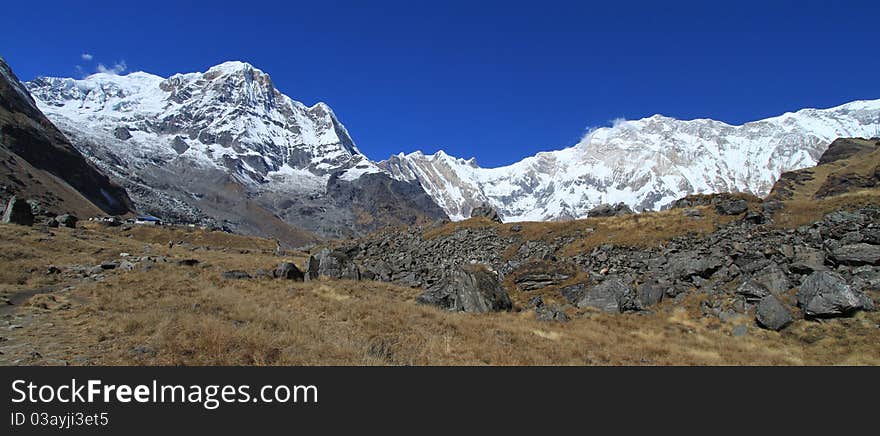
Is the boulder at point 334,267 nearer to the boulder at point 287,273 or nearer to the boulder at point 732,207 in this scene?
the boulder at point 287,273

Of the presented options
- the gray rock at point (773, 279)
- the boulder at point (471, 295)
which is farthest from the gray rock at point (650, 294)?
the boulder at point (471, 295)

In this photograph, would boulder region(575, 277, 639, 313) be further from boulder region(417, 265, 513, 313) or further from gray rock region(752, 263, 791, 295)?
gray rock region(752, 263, 791, 295)

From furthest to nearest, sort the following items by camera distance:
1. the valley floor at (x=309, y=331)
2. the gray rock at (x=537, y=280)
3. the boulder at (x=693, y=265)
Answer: the gray rock at (x=537, y=280), the boulder at (x=693, y=265), the valley floor at (x=309, y=331)

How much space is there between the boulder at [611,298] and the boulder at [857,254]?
34.0 ft

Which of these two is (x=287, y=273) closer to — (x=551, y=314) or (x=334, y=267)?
(x=334, y=267)

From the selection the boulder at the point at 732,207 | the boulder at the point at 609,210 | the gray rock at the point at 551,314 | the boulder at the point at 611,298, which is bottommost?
the gray rock at the point at 551,314

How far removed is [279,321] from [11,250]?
85.6 ft

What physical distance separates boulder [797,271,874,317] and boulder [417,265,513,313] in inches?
560

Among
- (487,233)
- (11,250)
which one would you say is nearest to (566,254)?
(487,233)

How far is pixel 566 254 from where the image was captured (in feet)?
129

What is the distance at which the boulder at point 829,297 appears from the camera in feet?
59.7
